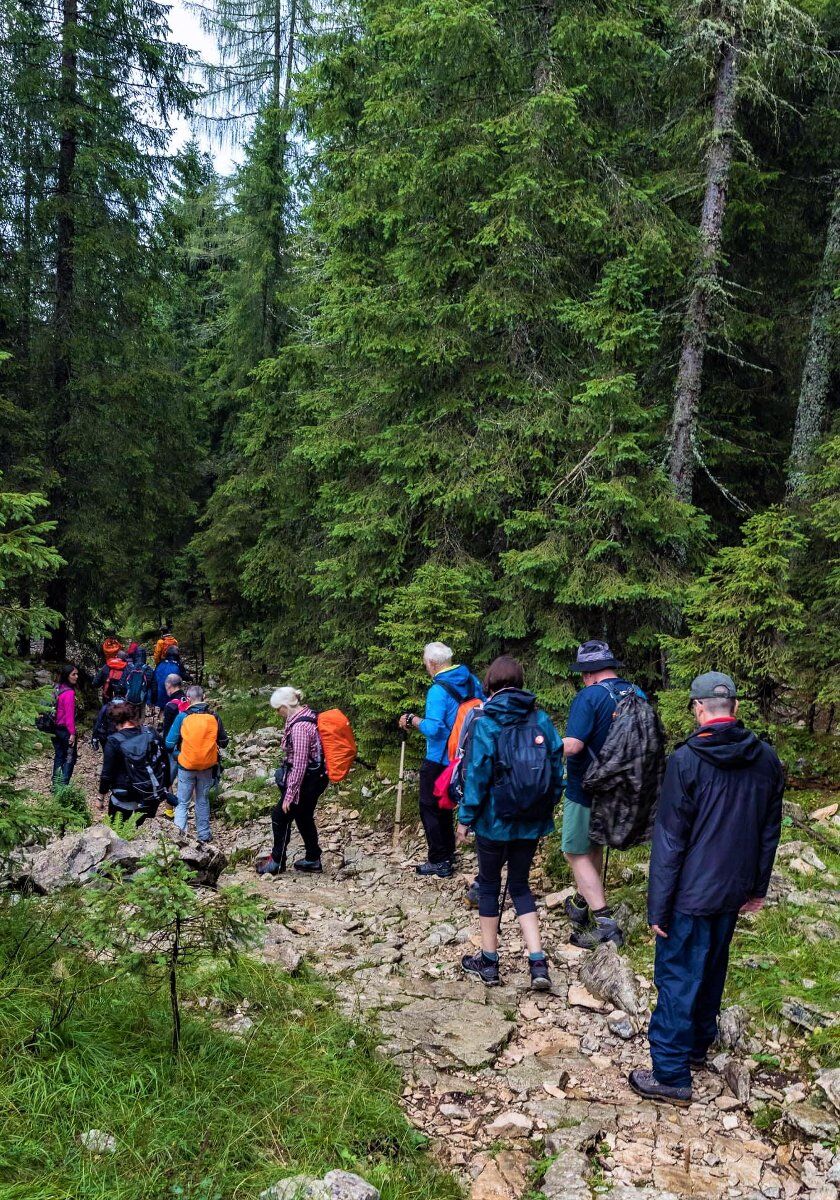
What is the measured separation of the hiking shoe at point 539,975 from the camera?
16.5 ft

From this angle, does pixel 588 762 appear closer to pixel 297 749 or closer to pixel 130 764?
pixel 297 749

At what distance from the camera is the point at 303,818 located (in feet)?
25.6

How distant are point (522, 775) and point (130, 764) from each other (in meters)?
4.53

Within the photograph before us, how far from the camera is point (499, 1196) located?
330cm

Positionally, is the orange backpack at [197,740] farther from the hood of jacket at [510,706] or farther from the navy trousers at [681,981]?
the navy trousers at [681,981]

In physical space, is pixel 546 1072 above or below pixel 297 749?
below

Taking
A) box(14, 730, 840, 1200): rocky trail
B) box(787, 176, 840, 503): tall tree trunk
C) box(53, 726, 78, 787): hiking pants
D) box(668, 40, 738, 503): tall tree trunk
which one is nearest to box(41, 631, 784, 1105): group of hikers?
box(14, 730, 840, 1200): rocky trail

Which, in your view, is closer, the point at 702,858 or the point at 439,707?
the point at 702,858

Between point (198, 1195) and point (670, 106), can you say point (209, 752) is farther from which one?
point (670, 106)

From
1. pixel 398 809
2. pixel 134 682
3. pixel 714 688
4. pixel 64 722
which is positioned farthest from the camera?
pixel 134 682

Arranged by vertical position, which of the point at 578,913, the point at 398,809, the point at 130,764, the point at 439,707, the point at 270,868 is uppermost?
the point at 439,707

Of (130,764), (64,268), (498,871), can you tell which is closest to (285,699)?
(130,764)

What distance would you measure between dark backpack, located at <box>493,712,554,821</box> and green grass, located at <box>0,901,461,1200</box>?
1.62 meters

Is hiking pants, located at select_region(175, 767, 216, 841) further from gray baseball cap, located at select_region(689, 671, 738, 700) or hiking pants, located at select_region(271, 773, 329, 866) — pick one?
gray baseball cap, located at select_region(689, 671, 738, 700)
